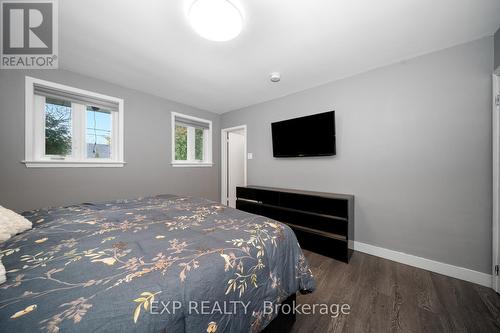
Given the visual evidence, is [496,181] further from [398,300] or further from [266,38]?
[266,38]

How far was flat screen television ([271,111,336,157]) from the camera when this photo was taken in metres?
2.64

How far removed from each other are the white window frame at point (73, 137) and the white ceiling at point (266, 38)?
0.34 m

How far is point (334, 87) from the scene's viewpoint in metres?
2.66

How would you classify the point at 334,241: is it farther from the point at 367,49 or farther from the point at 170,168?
the point at 170,168

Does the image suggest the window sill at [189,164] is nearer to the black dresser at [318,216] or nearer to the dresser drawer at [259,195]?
the dresser drawer at [259,195]

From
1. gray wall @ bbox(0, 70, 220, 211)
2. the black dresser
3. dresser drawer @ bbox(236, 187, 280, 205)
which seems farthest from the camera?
dresser drawer @ bbox(236, 187, 280, 205)

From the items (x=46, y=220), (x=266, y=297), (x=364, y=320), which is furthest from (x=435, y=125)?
(x=46, y=220)

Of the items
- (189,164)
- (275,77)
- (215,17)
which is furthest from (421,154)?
(189,164)

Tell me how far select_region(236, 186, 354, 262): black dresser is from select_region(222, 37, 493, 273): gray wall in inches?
14.9

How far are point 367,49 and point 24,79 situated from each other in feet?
12.6

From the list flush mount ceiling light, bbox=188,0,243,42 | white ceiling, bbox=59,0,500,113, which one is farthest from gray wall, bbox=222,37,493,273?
flush mount ceiling light, bbox=188,0,243,42

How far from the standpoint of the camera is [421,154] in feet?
6.67

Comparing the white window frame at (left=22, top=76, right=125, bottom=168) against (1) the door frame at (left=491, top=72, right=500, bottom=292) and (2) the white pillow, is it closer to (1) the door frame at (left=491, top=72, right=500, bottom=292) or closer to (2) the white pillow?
(2) the white pillow

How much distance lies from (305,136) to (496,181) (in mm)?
1935
